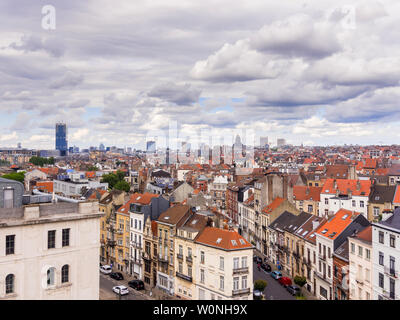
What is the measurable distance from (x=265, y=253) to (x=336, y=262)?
87.9 feet

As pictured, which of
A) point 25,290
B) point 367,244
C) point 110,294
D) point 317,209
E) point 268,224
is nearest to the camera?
point 25,290

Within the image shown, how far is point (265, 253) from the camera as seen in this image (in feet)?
240

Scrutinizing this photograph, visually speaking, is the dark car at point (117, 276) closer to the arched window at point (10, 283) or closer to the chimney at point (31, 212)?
the arched window at point (10, 283)

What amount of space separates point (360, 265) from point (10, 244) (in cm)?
3378

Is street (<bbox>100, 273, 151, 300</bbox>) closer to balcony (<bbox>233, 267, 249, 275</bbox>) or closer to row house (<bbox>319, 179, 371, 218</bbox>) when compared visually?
balcony (<bbox>233, 267, 249, 275</bbox>)

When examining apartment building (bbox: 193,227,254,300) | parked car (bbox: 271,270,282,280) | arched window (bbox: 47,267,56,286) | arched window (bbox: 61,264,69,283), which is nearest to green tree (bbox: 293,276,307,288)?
parked car (bbox: 271,270,282,280)

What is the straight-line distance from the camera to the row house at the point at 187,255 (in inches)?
2015

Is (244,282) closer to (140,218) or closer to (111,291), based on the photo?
(111,291)

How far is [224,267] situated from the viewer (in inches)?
1839

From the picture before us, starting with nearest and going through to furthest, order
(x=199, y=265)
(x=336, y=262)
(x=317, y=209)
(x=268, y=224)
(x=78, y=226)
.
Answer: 1. (x=78, y=226)
2. (x=336, y=262)
3. (x=199, y=265)
4. (x=268, y=224)
5. (x=317, y=209)
